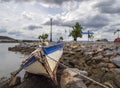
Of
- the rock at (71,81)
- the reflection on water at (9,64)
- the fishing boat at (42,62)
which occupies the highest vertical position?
the fishing boat at (42,62)

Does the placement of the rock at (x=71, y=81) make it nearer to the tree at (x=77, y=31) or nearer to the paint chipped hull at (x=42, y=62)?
the paint chipped hull at (x=42, y=62)

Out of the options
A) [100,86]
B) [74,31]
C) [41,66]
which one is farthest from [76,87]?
[74,31]

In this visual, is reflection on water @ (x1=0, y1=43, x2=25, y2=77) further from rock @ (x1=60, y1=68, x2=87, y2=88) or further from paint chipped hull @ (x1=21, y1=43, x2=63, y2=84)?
rock @ (x1=60, y1=68, x2=87, y2=88)

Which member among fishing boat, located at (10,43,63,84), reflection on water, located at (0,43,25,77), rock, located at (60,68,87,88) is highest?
fishing boat, located at (10,43,63,84)

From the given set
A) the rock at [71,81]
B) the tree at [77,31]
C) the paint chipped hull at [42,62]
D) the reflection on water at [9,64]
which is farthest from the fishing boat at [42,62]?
the tree at [77,31]

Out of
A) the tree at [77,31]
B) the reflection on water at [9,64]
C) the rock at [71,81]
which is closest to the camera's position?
the rock at [71,81]

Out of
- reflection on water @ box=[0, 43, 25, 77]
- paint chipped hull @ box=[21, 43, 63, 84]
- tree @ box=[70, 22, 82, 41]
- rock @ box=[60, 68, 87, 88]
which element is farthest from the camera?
tree @ box=[70, 22, 82, 41]

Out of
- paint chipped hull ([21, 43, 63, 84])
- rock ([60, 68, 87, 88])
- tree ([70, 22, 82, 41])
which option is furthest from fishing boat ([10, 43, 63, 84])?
tree ([70, 22, 82, 41])

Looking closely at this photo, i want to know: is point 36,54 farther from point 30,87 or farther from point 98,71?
point 98,71

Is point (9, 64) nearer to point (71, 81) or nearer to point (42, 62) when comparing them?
point (42, 62)

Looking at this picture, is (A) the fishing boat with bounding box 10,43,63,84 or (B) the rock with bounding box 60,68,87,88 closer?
(B) the rock with bounding box 60,68,87,88

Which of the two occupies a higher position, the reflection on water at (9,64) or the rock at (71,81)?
the rock at (71,81)

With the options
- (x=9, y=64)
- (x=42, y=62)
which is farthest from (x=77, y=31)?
(x=42, y=62)

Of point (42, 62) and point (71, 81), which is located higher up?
point (42, 62)
